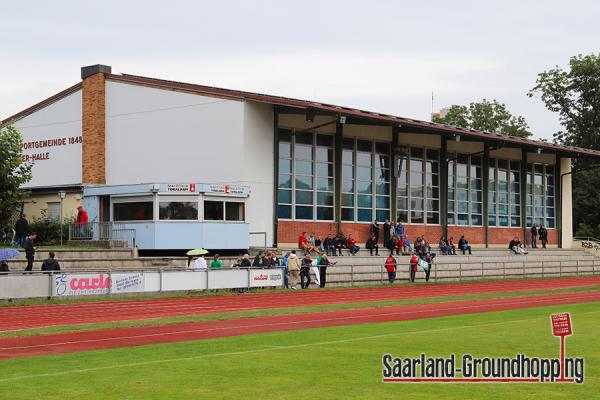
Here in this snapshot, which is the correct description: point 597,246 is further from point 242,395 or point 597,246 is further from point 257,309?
point 242,395

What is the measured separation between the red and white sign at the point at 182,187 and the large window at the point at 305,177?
6.62 meters

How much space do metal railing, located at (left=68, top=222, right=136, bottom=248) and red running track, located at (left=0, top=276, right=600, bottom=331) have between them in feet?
31.0

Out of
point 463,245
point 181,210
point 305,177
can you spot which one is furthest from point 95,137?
point 463,245

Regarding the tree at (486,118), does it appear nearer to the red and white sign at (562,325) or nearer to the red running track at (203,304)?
the red running track at (203,304)

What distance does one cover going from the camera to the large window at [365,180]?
5016 cm

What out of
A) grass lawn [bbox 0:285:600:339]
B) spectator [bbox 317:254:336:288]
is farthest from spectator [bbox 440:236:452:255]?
spectator [bbox 317:254:336:288]

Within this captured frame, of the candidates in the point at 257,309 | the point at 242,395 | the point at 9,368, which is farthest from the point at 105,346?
the point at 257,309

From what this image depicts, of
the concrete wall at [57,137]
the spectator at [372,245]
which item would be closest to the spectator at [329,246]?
the spectator at [372,245]

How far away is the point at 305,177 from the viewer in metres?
47.7

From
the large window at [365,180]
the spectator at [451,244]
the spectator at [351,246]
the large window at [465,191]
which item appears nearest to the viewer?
the spectator at [351,246]

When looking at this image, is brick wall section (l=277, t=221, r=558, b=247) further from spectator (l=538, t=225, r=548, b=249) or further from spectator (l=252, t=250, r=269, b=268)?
spectator (l=252, t=250, r=269, b=268)

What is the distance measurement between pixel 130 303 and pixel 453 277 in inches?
824

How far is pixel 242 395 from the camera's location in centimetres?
1134

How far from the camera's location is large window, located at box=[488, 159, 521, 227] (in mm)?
62250
